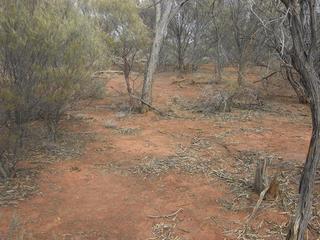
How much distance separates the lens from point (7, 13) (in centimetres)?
639

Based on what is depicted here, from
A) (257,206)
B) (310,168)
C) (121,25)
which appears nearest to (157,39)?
(121,25)

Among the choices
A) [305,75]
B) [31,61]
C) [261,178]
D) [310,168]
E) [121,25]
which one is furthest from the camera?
[121,25]

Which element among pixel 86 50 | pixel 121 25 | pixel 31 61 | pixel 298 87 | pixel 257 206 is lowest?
pixel 257 206

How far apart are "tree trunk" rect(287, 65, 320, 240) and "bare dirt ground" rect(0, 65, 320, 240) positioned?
0.91 meters

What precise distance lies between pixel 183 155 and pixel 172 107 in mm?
5088

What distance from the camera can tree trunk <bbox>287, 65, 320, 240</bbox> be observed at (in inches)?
161

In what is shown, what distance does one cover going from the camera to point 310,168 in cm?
422

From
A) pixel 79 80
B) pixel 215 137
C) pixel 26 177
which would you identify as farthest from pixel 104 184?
pixel 215 137

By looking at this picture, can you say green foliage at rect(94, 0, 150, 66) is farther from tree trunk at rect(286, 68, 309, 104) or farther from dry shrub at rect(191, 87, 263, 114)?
tree trunk at rect(286, 68, 309, 104)

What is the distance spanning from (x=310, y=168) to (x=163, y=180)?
314 cm

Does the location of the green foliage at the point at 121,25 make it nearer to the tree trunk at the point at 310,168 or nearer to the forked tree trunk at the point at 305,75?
the forked tree trunk at the point at 305,75

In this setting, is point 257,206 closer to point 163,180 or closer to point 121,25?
point 163,180

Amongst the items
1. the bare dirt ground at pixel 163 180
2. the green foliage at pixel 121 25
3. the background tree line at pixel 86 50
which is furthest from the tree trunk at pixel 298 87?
the green foliage at pixel 121 25

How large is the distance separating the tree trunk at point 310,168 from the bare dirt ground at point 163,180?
2.99 ft
